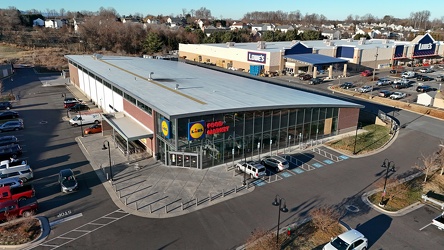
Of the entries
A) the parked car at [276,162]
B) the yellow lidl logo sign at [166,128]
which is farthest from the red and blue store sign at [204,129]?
the parked car at [276,162]

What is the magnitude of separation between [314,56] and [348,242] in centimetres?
6758

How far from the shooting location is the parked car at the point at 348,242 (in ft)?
64.4

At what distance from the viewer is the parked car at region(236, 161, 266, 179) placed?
29.1 m

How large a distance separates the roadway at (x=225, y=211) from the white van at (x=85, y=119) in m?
5.22

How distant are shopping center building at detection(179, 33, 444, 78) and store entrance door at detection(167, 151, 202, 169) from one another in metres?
50.9

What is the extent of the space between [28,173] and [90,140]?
9870 millimetres

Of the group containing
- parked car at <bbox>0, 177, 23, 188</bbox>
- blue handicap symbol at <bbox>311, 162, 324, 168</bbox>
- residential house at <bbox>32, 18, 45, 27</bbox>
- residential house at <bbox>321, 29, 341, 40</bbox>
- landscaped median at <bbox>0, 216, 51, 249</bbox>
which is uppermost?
residential house at <bbox>32, 18, 45, 27</bbox>

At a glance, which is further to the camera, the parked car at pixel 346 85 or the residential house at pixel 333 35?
the residential house at pixel 333 35

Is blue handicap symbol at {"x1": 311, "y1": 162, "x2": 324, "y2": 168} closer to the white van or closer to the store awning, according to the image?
the store awning

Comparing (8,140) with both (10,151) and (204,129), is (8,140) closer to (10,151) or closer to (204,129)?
(10,151)

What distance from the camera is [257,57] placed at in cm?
8025

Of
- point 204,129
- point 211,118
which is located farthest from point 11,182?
point 211,118

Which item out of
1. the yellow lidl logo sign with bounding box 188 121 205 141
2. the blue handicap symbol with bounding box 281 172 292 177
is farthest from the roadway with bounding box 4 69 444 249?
the yellow lidl logo sign with bounding box 188 121 205 141

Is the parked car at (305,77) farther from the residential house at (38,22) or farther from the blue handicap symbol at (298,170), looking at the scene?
the residential house at (38,22)
